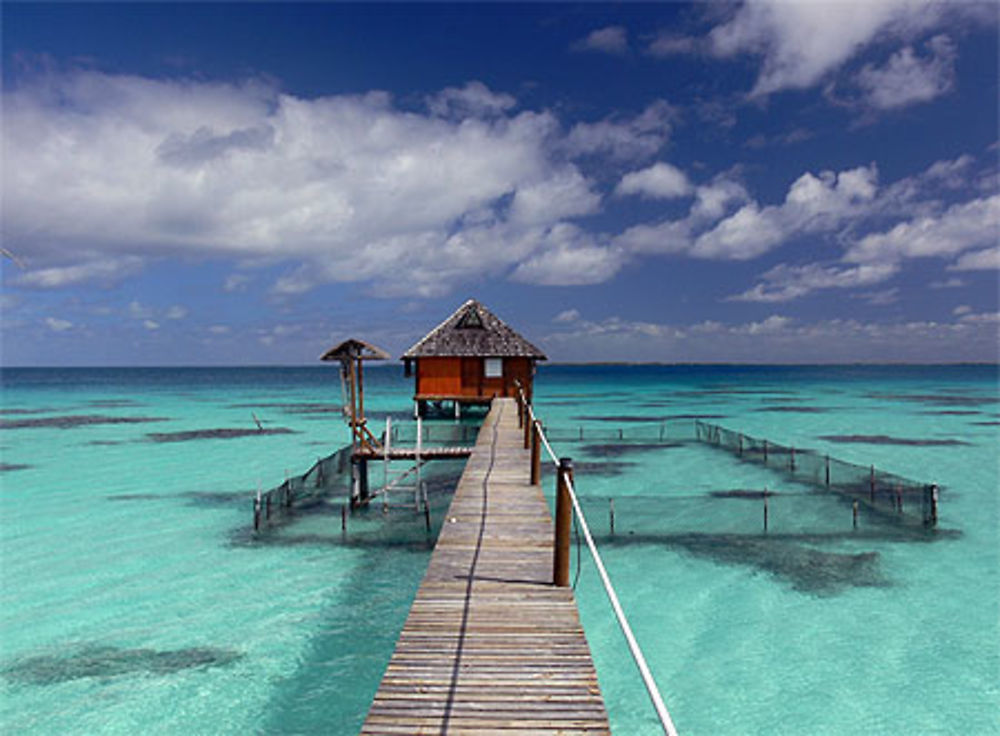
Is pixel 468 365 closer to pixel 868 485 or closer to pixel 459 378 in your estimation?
pixel 459 378

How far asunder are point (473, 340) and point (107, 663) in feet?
96.3

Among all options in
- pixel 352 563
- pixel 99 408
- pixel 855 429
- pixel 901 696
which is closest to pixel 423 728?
pixel 901 696

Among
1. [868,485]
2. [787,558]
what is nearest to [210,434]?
[787,558]

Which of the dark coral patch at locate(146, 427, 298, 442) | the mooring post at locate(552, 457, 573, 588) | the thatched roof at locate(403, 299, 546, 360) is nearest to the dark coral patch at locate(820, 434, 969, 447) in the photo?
the thatched roof at locate(403, 299, 546, 360)

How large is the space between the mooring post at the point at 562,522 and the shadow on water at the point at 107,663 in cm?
767

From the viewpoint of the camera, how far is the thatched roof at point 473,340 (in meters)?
39.7

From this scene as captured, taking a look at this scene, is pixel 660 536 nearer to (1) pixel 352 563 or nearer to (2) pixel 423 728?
(1) pixel 352 563

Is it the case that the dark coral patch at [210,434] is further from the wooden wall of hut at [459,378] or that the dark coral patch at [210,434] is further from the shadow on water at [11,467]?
the wooden wall of hut at [459,378]

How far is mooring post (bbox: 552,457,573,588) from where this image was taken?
8.38m

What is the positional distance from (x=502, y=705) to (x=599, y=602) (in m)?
9.89

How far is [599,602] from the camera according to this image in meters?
15.2

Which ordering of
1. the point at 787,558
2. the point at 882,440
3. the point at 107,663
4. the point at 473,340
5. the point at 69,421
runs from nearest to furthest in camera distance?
the point at 107,663, the point at 787,558, the point at 473,340, the point at 882,440, the point at 69,421

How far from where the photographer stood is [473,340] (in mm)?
40344

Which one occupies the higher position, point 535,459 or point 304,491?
point 535,459
